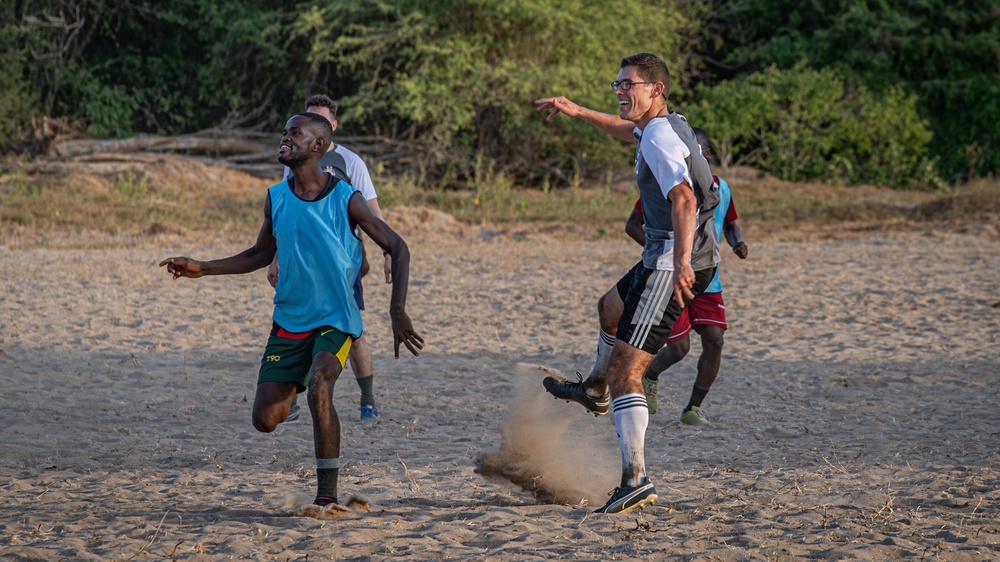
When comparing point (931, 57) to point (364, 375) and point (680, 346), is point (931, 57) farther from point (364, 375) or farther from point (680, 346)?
point (364, 375)

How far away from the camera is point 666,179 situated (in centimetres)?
458

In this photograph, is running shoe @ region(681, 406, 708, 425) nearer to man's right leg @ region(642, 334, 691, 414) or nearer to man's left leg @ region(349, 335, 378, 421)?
man's right leg @ region(642, 334, 691, 414)

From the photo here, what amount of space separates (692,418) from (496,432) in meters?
1.17

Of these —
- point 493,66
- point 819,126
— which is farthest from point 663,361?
point 819,126

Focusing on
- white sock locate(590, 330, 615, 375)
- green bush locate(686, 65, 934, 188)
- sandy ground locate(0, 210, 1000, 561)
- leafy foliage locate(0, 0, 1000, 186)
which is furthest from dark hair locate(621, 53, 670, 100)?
green bush locate(686, 65, 934, 188)

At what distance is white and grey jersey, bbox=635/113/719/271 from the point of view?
4.59m

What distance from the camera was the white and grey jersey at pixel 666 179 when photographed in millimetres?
4586

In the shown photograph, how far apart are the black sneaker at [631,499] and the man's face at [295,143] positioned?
1.96m

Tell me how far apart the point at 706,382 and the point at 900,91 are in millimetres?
18193

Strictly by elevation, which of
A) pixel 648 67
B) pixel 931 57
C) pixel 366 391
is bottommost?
pixel 366 391

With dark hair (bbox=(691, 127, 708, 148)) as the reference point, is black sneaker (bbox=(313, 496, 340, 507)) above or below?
below

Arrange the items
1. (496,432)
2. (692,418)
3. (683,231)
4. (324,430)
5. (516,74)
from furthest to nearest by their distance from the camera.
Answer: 1. (516,74)
2. (692,418)
3. (496,432)
4. (683,231)
5. (324,430)

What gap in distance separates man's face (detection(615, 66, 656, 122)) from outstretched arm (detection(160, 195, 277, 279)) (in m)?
1.63

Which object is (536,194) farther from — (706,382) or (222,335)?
(706,382)
